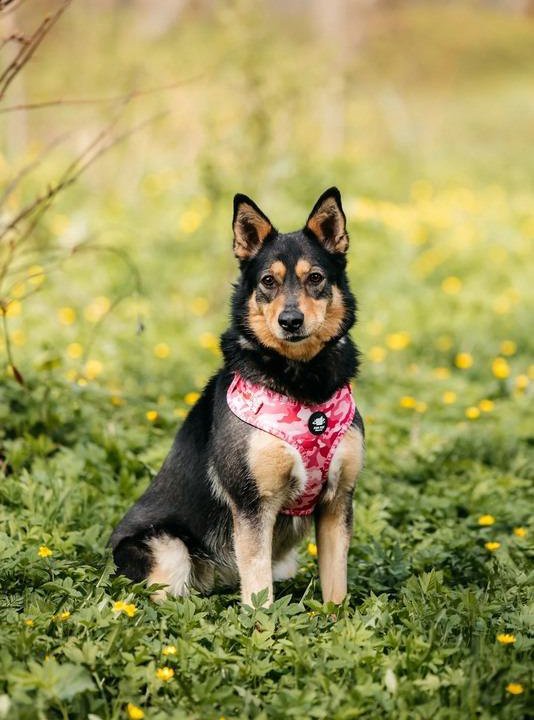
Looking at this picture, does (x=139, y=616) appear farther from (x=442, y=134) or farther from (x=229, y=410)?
(x=442, y=134)

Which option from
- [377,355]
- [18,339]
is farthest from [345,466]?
[18,339]

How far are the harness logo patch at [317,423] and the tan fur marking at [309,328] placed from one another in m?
0.28

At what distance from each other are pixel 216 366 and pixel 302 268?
3.45m

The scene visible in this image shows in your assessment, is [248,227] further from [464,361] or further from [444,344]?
[444,344]

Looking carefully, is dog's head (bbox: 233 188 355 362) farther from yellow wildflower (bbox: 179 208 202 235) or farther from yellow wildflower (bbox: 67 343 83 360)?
Answer: yellow wildflower (bbox: 179 208 202 235)

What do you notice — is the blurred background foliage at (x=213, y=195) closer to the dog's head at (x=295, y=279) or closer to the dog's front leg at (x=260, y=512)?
the dog's head at (x=295, y=279)

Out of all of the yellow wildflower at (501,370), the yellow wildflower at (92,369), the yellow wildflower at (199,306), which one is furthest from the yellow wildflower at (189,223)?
the yellow wildflower at (501,370)

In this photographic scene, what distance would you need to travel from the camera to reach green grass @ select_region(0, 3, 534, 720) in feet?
9.96

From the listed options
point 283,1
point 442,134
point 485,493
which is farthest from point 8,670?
point 283,1

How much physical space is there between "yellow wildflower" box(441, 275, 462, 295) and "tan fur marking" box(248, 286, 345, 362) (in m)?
5.59

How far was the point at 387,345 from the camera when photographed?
8.05 meters

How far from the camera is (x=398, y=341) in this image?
7.59m

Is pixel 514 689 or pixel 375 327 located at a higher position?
pixel 375 327

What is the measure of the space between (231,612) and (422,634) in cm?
73
